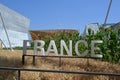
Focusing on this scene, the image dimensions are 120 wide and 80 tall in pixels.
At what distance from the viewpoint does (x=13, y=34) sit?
3653 cm

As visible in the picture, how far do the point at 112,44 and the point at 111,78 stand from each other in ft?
15.1

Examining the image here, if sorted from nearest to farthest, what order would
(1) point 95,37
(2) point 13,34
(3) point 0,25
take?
(1) point 95,37
(3) point 0,25
(2) point 13,34

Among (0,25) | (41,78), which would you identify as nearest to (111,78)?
(41,78)

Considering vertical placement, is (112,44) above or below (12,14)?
below

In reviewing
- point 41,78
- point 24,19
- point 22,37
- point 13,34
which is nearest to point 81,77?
point 41,78

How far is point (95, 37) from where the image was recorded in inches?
548

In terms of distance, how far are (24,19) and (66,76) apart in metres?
35.4

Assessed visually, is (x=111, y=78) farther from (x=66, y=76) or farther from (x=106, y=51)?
(x=106, y=51)

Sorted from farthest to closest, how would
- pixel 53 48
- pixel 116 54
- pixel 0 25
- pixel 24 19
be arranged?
pixel 24 19
pixel 0 25
pixel 116 54
pixel 53 48

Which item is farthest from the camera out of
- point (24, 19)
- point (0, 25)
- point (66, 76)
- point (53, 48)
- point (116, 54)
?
point (24, 19)

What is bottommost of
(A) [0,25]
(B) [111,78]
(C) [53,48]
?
(B) [111,78]

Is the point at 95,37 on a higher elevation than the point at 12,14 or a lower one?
lower

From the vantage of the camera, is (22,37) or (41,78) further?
(22,37)

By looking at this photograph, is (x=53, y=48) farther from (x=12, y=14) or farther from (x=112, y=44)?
(x=12, y=14)
